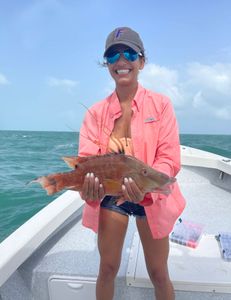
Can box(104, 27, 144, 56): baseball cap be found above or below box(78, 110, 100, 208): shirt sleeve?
above

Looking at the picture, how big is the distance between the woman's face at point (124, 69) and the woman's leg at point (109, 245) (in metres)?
0.77

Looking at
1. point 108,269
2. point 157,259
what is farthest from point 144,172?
point 108,269

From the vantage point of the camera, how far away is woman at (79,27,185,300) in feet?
6.28

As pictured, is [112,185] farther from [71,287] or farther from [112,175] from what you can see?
[71,287]

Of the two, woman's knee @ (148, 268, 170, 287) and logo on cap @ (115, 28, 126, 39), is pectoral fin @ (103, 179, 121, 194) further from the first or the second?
logo on cap @ (115, 28, 126, 39)

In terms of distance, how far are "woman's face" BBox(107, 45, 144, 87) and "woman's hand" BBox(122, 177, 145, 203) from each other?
2.06 feet

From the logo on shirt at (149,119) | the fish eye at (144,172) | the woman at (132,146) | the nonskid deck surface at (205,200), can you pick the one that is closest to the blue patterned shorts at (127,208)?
the woman at (132,146)

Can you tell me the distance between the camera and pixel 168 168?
187cm

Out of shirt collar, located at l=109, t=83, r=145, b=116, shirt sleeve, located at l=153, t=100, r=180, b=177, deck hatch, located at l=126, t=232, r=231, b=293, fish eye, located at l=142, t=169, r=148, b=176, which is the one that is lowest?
deck hatch, located at l=126, t=232, r=231, b=293

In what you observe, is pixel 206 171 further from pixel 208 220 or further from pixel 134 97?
pixel 134 97

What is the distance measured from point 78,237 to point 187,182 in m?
2.71

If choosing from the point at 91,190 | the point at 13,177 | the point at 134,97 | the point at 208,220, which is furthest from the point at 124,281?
the point at 13,177

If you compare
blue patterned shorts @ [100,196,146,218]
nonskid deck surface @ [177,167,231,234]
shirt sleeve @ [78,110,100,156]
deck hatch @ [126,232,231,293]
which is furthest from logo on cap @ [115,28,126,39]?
nonskid deck surface @ [177,167,231,234]

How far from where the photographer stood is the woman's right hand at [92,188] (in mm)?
1714
